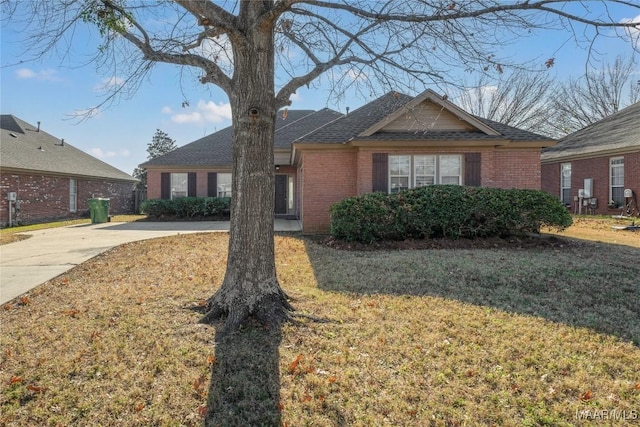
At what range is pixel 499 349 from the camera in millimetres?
3473

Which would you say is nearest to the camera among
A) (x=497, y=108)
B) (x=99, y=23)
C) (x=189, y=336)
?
(x=189, y=336)

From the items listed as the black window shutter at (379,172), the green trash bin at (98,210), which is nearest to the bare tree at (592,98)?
the black window shutter at (379,172)

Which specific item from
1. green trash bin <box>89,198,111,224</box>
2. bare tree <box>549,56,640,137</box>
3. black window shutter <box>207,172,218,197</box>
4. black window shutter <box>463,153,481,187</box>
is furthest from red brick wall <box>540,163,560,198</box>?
green trash bin <box>89,198,111,224</box>

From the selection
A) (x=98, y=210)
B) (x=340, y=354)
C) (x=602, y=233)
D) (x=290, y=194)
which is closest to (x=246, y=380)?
(x=340, y=354)

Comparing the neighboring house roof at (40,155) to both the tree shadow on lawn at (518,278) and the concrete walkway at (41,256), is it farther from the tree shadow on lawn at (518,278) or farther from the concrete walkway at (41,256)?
the tree shadow on lawn at (518,278)

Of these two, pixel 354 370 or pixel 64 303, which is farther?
pixel 64 303

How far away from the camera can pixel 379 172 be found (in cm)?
1127

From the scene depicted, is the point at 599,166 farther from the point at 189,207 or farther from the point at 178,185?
the point at 178,185

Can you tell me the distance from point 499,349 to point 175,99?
5625mm

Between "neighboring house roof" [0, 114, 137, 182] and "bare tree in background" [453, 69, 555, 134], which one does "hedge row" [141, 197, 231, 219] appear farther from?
"bare tree in background" [453, 69, 555, 134]

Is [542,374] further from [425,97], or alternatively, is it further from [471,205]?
[425,97]

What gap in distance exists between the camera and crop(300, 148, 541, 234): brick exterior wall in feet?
38.5

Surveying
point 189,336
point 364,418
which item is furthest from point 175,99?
point 364,418

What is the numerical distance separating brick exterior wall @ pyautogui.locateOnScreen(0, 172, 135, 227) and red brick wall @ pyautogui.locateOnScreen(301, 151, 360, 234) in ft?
42.8
